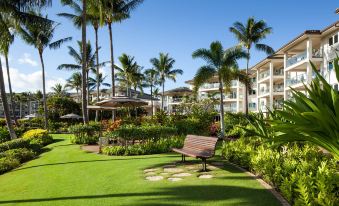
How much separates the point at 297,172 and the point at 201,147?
457 cm

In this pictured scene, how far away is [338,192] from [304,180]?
0.53m

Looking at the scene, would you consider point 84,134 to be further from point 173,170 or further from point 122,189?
point 122,189

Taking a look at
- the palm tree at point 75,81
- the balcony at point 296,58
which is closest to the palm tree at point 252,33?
the balcony at point 296,58

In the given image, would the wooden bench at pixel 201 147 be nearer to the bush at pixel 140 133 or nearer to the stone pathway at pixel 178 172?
the stone pathway at pixel 178 172

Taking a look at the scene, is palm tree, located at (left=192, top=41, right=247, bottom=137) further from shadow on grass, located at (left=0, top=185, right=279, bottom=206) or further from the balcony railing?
the balcony railing

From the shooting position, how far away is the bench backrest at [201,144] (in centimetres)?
956

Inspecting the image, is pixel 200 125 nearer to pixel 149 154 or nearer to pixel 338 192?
pixel 149 154

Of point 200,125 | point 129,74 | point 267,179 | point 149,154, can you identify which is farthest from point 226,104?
point 267,179

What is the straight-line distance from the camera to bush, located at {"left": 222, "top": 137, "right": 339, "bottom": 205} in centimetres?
466

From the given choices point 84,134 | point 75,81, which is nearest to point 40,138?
point 84,134

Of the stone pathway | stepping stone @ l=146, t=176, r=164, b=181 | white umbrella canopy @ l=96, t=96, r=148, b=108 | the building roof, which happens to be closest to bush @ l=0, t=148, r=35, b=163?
white umbrella canopy @ l=96, t=96, r=148, b=108

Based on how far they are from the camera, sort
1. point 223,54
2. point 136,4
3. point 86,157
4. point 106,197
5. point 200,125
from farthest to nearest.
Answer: point 136,4 < point 223,54 < point 200,125 < point 86,157 < point 106,197

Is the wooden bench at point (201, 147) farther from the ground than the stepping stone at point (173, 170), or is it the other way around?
the wooden bench at point (201, 147)

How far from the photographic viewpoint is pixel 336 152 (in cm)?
476
